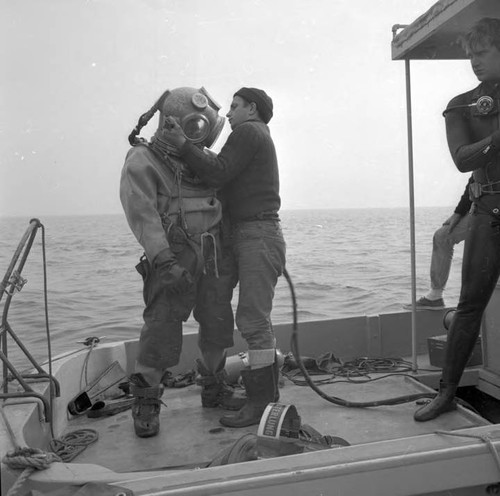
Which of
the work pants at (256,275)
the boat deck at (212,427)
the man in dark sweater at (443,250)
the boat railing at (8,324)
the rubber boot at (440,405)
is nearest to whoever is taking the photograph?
the boat railing at (8,324)

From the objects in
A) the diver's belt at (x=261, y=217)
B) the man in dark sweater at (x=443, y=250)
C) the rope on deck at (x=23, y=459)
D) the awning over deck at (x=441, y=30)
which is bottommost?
the rope on deck at (x=23, y=459)

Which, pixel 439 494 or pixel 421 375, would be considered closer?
pixel 439 494

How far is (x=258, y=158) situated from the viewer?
3.28 meters

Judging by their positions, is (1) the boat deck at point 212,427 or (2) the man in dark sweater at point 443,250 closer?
(1) the boat deck at point 212,427

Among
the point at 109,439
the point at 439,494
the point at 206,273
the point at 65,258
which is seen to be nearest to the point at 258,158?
the point at 206,273

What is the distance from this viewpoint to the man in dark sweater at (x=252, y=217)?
3137 millimetres

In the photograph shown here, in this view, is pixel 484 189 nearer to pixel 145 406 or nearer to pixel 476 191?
pixel 476 191

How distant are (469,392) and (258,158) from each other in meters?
2.00

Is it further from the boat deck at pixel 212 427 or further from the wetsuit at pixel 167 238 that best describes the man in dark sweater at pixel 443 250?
the wetsuit at pixel 167 238

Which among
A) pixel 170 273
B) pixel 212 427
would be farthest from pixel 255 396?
pixel 170 273

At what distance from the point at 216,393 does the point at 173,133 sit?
1.42 m

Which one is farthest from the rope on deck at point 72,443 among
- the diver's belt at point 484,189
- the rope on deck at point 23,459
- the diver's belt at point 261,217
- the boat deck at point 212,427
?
the diver's belt at point 484,189

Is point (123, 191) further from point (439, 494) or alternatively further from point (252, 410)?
point (439, 494)

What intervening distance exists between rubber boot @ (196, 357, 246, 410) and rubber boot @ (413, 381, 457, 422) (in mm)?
936
